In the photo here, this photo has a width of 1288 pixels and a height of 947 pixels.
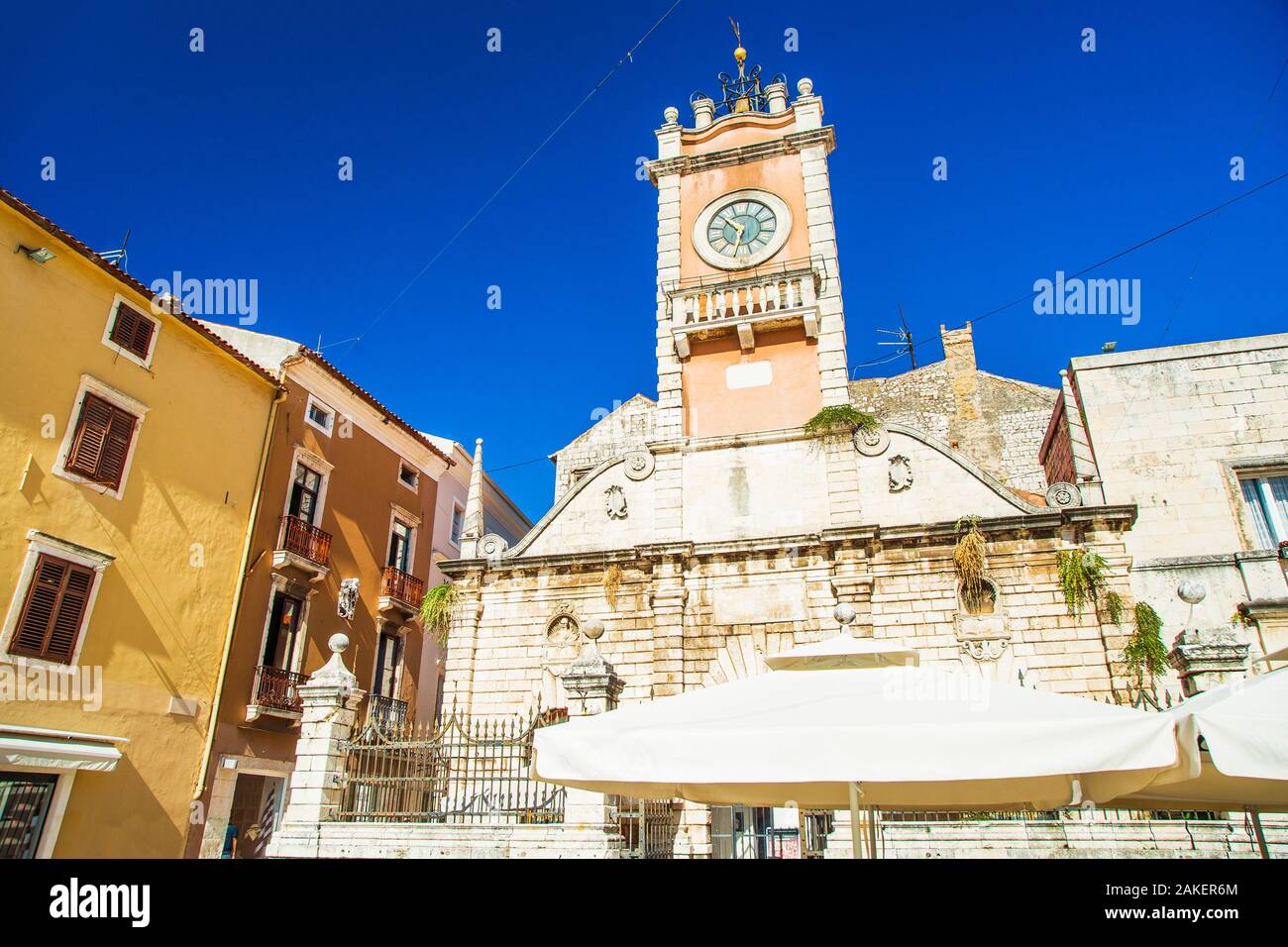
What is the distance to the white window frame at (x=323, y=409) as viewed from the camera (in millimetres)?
22359

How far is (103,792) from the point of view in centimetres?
1491

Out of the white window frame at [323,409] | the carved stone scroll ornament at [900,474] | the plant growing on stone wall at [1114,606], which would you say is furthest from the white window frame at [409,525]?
the plant growing on stone wall at [1114,606]

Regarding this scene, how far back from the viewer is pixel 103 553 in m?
15.9

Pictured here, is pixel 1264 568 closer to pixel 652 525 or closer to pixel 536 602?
pixel 652 525

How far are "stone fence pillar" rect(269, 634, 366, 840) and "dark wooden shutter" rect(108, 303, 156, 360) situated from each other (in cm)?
1021

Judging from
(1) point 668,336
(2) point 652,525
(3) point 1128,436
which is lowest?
(2) point 652,525

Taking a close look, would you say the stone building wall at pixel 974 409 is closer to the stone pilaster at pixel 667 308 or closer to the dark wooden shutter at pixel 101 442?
the stone pilaster at pixel 667 308

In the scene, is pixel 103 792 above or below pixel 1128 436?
below

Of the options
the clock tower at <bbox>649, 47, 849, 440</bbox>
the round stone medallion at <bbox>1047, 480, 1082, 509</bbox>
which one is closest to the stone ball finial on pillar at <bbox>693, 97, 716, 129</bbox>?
the clock tower at <bbox>649, 47, 849, 440</bbox>

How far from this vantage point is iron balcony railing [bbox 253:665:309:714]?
18.9m

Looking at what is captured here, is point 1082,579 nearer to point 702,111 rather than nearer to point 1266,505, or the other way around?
point 1266,505

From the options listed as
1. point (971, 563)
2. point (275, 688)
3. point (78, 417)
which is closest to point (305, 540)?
point (275, 688)
